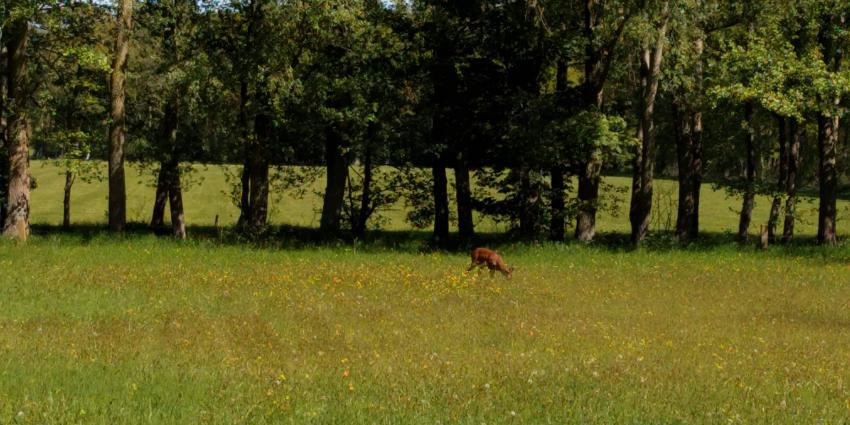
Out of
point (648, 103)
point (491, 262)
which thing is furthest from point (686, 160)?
point (491, 262)

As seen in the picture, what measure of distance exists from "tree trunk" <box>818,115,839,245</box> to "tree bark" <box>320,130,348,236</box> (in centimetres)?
1803

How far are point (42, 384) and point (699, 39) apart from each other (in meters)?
26.9

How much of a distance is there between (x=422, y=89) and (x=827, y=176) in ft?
50.4

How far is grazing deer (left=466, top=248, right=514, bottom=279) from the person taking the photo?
20.8 m

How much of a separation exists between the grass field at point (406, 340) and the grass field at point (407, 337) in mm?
49

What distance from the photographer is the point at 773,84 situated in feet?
91.7

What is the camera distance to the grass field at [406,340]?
898cm

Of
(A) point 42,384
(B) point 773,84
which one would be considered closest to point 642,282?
(B) point 773,84

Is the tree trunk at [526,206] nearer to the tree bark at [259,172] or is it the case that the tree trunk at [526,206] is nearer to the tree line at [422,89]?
the tree line at [422,89]

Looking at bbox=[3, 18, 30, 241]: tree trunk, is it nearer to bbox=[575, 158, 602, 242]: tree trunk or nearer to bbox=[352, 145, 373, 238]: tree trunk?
bbox=[352, 145, 373, 238]: tree trunk

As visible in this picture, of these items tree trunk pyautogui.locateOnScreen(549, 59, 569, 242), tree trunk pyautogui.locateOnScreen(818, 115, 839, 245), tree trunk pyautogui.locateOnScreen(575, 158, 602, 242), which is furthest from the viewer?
tree trunk pyautogui.locateOnScreen(818, 115, 839, 245)

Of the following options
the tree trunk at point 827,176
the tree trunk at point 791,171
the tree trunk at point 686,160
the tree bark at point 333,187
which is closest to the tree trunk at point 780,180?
the tree trunk at point 791,171

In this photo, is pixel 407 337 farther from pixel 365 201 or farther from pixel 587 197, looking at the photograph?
pixel 365 201

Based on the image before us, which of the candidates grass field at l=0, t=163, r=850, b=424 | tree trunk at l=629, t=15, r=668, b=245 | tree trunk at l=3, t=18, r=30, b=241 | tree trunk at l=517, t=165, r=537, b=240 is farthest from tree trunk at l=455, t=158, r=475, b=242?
tree trunk at l=3, t=18, r=30, b=241
